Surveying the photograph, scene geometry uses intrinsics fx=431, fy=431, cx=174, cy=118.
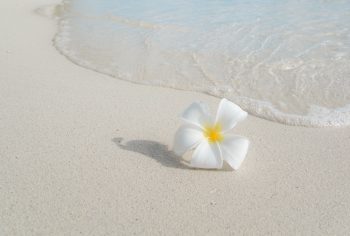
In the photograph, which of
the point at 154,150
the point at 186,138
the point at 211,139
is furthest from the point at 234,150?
the point at 154,150

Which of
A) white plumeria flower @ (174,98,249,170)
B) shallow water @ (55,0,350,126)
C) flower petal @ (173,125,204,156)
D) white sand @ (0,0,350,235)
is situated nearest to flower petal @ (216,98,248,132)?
white plumeria flower @ (174,98,249,170)

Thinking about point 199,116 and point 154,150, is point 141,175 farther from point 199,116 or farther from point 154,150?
point 199,116

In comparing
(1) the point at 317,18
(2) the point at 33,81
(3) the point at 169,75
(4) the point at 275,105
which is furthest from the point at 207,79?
(1) the point at 317,18

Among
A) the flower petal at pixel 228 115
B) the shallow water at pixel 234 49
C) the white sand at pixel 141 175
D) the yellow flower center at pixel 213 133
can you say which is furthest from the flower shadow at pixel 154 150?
the shallow water at pixel 234 49

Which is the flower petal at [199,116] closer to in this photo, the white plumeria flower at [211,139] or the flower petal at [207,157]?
the white plumeria flower at [211,139]

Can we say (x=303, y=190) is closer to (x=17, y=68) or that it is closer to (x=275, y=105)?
(x=275, y=105)

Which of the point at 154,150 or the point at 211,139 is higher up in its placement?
the point at 211,139

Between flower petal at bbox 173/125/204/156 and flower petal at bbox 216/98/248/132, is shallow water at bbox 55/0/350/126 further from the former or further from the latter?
flower petal at bbox 173/125/204/156
